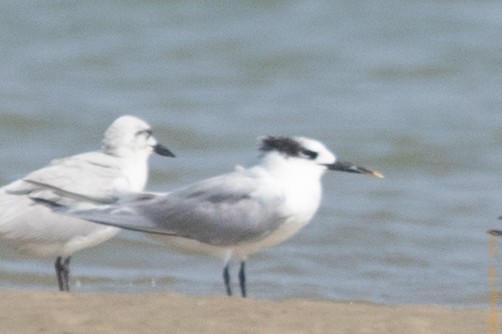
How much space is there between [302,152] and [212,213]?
0.55 m

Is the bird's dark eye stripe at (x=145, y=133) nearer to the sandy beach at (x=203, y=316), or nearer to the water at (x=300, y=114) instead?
the water at (x=300, y=114)

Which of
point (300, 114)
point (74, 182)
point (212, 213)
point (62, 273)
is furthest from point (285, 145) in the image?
point (300, 114)

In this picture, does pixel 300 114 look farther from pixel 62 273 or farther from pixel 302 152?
pixel 302 152

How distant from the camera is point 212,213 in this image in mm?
6973

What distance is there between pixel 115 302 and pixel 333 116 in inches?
262

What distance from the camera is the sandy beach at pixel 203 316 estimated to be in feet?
18.4

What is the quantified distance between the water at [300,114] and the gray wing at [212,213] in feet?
1.60

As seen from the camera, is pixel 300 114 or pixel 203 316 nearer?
pixel 203 316

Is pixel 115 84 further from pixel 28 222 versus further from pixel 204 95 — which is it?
pixel 28 222

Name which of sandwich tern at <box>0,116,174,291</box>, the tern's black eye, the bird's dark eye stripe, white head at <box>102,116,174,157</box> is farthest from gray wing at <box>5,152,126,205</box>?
the tern's black eye

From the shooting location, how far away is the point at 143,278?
8734 millimetres

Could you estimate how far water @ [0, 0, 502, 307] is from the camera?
885 cm

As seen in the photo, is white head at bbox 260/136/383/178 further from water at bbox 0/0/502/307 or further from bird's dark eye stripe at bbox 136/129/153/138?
bird's dark eye stripe at bbox 136/129/153/138

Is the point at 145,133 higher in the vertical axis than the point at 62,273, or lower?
higher
